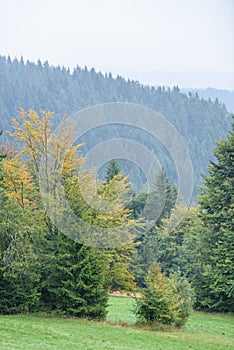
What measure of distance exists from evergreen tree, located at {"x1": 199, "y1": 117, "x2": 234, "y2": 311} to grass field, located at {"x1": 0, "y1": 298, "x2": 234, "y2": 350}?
5.04 meters

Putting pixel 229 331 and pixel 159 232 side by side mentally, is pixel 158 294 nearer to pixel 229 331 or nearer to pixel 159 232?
pixel 229 331

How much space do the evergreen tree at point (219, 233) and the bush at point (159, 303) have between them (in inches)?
294

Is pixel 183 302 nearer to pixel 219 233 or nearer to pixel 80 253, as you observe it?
pixel 80 253

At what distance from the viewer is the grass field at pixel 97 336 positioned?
714 inches

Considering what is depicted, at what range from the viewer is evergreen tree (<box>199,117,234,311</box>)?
31.5 meters

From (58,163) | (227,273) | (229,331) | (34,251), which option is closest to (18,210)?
(34,251)

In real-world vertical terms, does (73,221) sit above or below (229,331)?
above

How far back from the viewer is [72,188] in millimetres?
26359

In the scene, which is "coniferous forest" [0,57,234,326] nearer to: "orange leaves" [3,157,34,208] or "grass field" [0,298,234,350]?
"orange leaves" [3,157,34,208]

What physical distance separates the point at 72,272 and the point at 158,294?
12.5ft

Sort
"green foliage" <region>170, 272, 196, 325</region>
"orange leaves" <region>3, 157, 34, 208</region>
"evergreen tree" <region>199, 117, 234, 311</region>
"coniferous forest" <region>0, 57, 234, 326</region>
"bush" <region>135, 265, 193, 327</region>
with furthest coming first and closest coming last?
1. "evergreen tree" <region>199, 117, 234, 311</region>
2. "orange leaves" <region>3, 157, 34, 208</region>
3. "green foliage" <region>170, 272, 196, 325</region>
4. "coniferous forest" <region>0, 57, 234, 326</region>
5. "bush" <region>135, 265, 193, 327</region>

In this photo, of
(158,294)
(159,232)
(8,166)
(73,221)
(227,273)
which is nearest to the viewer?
(158,294)

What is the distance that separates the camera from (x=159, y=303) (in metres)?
23.8

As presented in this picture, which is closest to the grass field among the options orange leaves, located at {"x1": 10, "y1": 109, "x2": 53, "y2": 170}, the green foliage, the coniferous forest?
the green foliage
